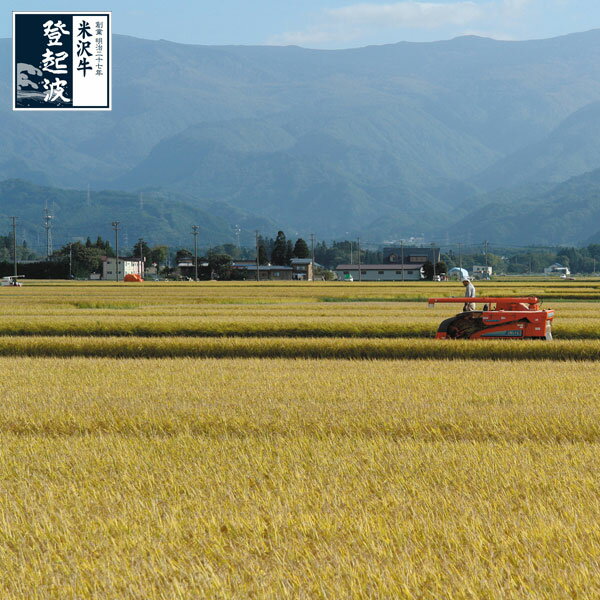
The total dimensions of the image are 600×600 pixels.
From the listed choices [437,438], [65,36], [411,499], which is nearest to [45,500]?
[411,499]

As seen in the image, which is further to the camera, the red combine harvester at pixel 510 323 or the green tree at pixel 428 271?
the green tree at pixel 428 271

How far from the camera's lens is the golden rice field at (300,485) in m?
6.51

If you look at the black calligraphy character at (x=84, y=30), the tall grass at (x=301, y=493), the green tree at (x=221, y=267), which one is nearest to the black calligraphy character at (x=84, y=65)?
the black calligraphy character at (x=84, y=30)

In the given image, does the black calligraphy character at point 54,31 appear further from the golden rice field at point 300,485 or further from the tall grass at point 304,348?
the golden rice field at point 300,485

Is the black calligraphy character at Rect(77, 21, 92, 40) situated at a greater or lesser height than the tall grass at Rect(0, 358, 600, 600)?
greater

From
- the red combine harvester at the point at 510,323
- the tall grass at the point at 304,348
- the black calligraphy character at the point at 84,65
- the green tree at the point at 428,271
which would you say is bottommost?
the tall grass at the point at 304,348

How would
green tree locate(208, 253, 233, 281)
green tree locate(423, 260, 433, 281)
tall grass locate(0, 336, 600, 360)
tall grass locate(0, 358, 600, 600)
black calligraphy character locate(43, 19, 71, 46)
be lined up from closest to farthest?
tall grass locate(0, 358, 600, 600) < tall grass locate(0, 336, 600, 360) < black calligraphy character locate(43, 19, 71, 46) < green tree locate(208, 253, 233, 281) < green tree locate(423, 260, 433, 281)

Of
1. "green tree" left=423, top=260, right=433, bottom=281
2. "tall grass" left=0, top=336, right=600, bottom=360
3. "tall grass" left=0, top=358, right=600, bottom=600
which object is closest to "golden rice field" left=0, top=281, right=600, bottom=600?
"tall grass" left=0, top=358, right=600, bottom=600

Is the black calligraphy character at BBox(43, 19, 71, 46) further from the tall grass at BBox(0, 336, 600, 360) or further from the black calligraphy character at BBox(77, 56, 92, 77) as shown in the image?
the tall grass at BBox(0, 336, 600, 360)

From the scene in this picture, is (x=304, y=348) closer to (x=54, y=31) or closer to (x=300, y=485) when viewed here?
(x=300, y=485)

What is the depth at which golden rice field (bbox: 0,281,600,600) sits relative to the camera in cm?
651

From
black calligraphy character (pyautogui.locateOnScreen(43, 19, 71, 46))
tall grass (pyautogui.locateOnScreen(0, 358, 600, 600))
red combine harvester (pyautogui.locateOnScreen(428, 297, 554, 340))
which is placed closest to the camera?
tall grass (pyautogui.locateOnScreen(0, 358, 600, 600))

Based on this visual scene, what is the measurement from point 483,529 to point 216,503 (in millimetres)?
2671

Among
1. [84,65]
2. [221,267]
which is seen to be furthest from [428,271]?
[84,65]
